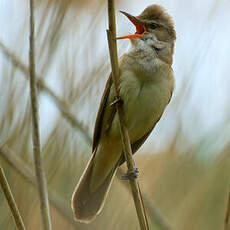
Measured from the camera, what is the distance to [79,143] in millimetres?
2135

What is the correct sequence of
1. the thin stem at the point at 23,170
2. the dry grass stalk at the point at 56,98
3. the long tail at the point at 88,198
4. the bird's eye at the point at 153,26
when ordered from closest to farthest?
the thin stem at the point at 23,170, the dry grass stalk at the point at 56,98, the long tail at the point at 88,198, the bird's eye at the point at 153,26

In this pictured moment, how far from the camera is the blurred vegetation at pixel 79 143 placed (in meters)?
1.72

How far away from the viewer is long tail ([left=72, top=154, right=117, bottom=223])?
255cm

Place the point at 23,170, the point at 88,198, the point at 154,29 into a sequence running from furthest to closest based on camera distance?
the point at 154,29, the point at 88,198, the point at 23,170

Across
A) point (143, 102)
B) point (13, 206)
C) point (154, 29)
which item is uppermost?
point (154, 29)

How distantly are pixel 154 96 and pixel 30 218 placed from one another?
5.12ft

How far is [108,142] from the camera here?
10.6 ft

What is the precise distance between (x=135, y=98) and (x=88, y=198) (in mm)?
836

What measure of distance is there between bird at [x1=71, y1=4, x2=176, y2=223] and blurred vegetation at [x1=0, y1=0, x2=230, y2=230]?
357 mm

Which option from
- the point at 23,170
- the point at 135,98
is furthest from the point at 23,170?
the point at 135,98

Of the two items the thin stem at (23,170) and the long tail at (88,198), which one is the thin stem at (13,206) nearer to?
the thin stem at (23,170)

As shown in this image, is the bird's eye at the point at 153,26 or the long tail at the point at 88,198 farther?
the bird's eye at the point at 153,26

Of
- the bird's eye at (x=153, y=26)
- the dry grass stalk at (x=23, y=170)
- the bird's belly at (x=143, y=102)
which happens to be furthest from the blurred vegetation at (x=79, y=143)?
the bird's eye at (x=153, y=26)

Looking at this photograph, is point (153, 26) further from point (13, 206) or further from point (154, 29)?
point (13, 206)
